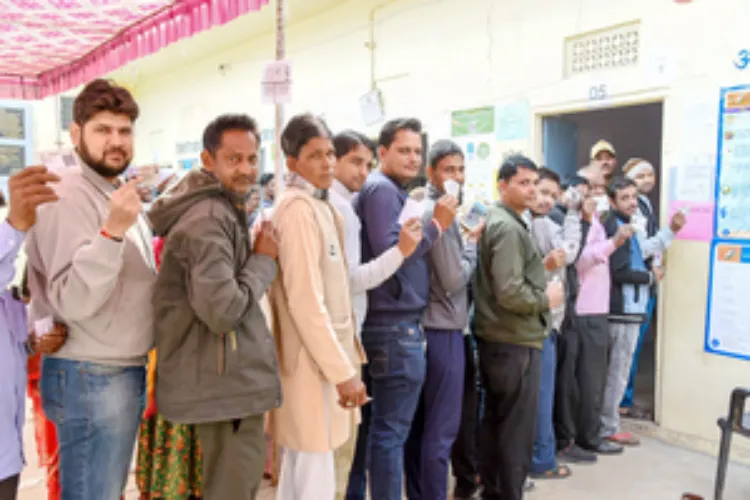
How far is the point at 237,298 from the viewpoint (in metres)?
1.47

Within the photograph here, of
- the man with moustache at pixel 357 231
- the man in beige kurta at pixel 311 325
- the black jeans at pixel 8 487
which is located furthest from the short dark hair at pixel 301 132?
the black jeans at pixel 8 487

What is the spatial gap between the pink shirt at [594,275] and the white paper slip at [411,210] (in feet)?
4.88

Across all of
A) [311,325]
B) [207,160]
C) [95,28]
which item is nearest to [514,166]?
[311,325]

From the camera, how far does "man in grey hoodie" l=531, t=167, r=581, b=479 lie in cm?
284

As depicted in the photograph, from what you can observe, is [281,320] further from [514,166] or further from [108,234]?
[514,166]

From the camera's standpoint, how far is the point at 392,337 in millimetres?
2145

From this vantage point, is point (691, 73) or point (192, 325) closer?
point (192, 325)

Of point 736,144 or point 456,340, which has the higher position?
point 736,144

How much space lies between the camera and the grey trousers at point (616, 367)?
3369mm

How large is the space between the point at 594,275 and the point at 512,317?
1047mm

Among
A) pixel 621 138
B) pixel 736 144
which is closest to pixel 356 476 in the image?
pixel 736 144

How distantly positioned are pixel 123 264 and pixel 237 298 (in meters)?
0.31

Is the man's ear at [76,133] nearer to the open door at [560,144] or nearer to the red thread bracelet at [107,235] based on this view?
the red thread bracelet at [107,235]

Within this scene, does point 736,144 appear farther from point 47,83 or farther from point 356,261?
point 47,83
